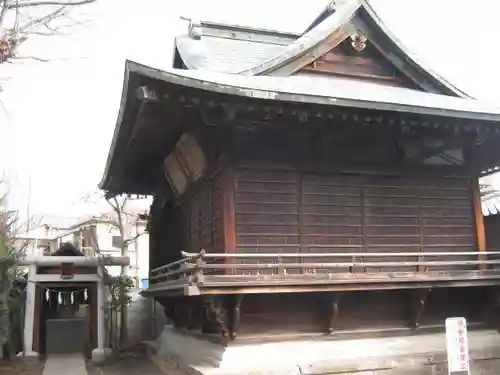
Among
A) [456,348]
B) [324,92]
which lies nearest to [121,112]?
[324,92]

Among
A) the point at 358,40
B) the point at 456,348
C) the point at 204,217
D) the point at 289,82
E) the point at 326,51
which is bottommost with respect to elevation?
the point at 456,348

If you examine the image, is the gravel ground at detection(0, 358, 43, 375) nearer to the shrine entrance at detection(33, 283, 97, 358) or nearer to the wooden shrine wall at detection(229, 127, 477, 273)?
the shrine entrance at detection(33, 283, 97, 358)

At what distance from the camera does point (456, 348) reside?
7434 millimetres

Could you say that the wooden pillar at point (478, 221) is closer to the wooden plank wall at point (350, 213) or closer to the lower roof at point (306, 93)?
A: the wooden plank wall at point (350, 213)

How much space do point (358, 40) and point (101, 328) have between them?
12.3 m

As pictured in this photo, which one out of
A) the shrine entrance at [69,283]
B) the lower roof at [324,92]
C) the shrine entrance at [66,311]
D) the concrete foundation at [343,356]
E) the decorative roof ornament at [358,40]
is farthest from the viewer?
the shrine entrance at [66,311]

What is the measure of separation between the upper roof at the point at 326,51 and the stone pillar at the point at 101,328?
356 inches

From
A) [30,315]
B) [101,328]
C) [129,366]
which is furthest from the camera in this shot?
[30,315]

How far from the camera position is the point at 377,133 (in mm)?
10312

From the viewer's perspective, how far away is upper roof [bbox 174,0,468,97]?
10641mm

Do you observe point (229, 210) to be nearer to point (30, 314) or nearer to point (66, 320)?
point (30, 314)

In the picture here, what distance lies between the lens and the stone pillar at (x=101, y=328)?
56.7ft

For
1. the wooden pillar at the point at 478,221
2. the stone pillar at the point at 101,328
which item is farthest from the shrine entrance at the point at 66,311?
the wooden pillar at the point at 478,221

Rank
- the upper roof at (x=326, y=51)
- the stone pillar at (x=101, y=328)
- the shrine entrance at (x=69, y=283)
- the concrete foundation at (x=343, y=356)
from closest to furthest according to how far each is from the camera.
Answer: the concrete foundation at (x=343, y=356)
the upper roof at (x=326, y=51)
the stone pillar at (x=101, y=328)
the shrine entrance at (x=69, y=283)
